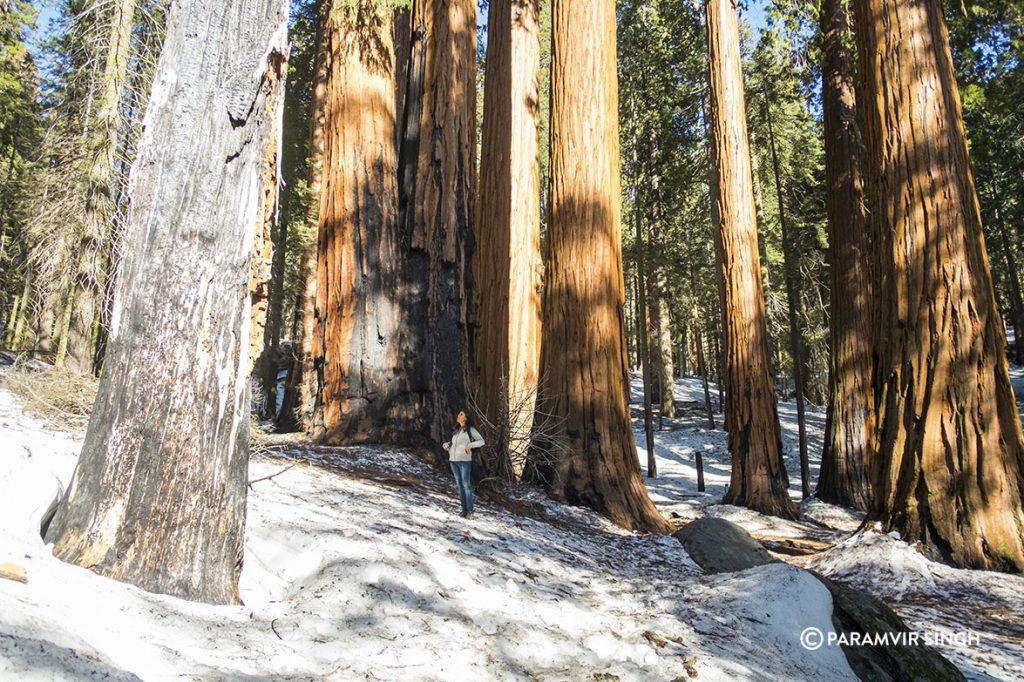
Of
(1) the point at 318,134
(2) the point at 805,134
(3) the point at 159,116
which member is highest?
(2) the point at 805,134

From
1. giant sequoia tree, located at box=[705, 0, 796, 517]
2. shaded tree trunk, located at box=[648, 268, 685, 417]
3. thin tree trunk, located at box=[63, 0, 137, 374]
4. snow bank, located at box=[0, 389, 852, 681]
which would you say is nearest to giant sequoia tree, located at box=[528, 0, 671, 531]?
snow bank, located at box=[0, 389, 852, 681]

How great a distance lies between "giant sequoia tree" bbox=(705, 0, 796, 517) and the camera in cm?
1088

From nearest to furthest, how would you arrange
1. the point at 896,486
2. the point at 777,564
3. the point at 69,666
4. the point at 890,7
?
1. the point at 69,666
2. the point at 777,564
3. the point at 896,486
4. the point at 890,7

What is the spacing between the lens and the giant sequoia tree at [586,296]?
775cm

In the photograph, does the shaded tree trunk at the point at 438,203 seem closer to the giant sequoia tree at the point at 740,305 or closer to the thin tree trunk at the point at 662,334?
the giant sequoia tree at the point at 740,305

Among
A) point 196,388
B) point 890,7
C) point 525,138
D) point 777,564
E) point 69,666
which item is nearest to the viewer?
point 69,666

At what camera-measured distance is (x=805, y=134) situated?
907 inches

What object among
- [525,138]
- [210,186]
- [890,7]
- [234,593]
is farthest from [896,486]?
[525,138]

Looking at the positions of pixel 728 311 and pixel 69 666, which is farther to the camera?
pixel 728 311

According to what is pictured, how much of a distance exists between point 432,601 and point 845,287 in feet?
36.4

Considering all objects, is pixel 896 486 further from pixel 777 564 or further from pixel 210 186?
pixel 210 186

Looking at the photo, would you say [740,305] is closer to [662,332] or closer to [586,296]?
[586,296]

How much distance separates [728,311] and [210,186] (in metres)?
9.70

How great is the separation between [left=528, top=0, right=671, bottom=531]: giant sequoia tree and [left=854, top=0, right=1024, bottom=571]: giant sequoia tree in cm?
268
